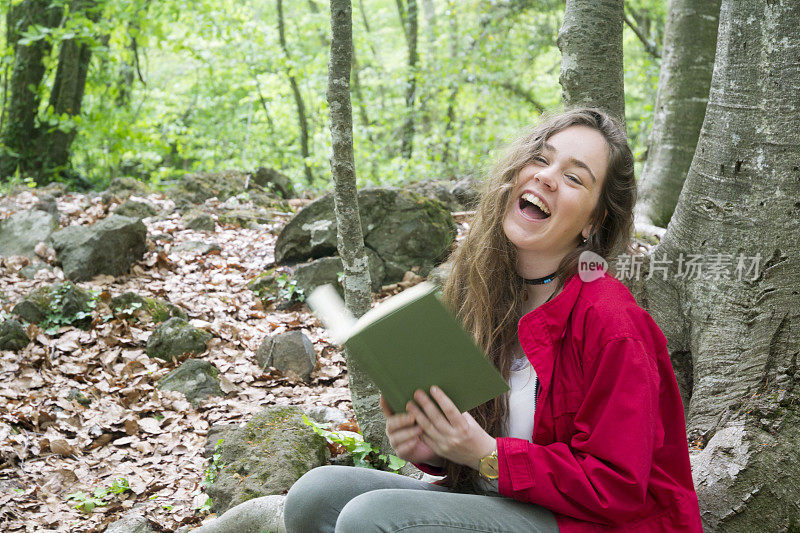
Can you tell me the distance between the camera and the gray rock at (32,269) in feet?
19.4

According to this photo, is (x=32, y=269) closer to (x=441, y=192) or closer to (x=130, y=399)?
(x=130, y=399)

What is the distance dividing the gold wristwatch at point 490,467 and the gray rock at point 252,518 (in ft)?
4.00

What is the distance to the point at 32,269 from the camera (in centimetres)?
596

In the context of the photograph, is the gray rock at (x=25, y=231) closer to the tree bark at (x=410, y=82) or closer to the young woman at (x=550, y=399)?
the young woman at (x=550, y=399)

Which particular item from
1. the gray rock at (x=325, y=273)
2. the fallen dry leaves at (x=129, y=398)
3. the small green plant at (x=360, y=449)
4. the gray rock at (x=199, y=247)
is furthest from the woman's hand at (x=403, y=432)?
the gray rock at (x=199, y=247)

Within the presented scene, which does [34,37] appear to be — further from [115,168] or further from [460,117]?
[460,117]

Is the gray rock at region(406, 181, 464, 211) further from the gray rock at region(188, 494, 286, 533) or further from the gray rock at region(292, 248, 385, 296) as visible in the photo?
the gray rock at region(188, 494, 286, 533)

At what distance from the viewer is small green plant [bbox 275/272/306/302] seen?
5500 mm

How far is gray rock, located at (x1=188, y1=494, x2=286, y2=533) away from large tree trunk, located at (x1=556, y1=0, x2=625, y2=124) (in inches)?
102

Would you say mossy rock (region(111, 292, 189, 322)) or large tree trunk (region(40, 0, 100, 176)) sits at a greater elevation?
large tree trunk (region(40, 0, 100, 176))

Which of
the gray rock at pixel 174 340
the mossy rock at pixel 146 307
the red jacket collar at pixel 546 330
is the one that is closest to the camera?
the red jacket collar at pixel 546 330

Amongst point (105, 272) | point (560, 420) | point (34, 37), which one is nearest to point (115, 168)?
point (34, 37)

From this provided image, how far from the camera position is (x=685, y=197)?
3035mm

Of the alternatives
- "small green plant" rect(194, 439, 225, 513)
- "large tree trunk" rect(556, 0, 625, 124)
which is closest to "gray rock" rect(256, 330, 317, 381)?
"small green plant" rect(194, 439, 225, 513)
